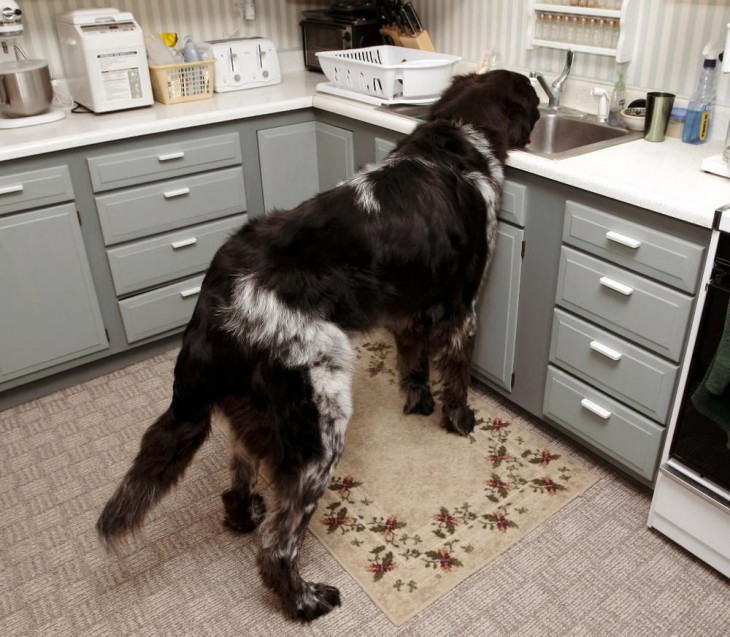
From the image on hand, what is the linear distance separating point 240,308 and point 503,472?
1.16 meters

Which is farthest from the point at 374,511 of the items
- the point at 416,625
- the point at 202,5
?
the point at 202,5

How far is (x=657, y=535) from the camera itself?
6.42 ft

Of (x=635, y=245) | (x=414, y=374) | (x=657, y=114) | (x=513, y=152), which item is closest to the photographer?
(x=635, y=245)

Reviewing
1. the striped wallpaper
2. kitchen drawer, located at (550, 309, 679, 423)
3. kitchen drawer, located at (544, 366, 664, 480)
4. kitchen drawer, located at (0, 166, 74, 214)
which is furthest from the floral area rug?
the striped wallpaper

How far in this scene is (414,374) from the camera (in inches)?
95.7

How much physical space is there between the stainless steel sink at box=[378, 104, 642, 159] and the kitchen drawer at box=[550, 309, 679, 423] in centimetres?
76

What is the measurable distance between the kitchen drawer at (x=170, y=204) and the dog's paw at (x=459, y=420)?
1.32m

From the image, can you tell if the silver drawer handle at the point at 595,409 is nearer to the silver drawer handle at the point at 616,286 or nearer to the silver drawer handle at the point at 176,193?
the silver drawer handle at the point at 616,286

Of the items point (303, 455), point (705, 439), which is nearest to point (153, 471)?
point (303, 455)

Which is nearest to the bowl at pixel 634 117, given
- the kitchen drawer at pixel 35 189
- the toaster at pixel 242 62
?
the toaster at pixel 242 62

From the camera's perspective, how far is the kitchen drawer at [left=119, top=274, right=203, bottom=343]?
273 centimetres

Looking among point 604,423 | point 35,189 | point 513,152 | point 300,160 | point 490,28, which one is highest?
point 490,28

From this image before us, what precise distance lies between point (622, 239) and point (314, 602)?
1.29 metres

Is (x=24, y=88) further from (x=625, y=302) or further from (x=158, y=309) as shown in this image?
(x=625, y=302)
